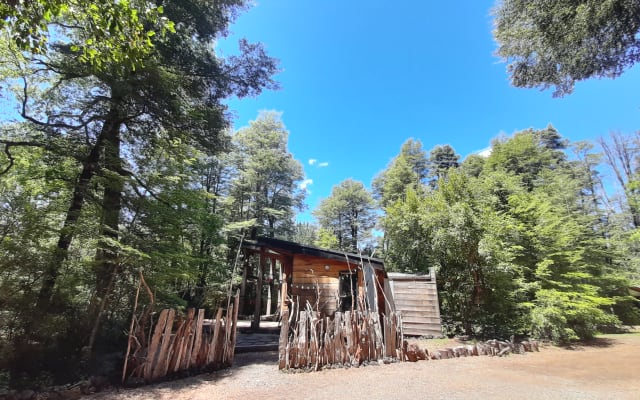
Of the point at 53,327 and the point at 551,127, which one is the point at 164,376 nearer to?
the point at 53,327

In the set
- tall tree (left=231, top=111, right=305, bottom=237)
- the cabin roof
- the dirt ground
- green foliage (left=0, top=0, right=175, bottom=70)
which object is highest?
tall tree (left=231, top=111, right=305, bottom=237)

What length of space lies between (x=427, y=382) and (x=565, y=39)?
272 inches

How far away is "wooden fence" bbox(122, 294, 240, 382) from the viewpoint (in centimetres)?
443

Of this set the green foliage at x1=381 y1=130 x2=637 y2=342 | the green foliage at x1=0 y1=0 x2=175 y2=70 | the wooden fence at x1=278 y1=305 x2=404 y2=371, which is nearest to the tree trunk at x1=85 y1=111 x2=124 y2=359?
the green foliage at x1=0 y1=0 x2=175 y2=70

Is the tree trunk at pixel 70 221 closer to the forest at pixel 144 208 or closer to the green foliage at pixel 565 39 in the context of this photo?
the forest at pixel 144 208

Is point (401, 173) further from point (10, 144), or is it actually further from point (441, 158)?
point (10, 144)

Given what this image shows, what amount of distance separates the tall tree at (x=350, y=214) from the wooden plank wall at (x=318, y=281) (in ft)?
50.7

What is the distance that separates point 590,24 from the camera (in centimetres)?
486

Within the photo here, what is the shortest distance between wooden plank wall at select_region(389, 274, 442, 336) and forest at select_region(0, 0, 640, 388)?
976mm

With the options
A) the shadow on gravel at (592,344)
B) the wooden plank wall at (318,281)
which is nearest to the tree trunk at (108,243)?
the wooden plank wall at (318,281)

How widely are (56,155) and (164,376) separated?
4.98 metres

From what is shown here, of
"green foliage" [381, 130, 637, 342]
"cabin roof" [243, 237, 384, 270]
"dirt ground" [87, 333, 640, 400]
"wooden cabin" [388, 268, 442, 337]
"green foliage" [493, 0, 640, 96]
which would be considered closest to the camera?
"dirt ground" [87, 333, 640, 400]

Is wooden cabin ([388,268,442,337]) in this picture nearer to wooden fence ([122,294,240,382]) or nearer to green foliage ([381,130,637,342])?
green foliage ([381,130,637,342])

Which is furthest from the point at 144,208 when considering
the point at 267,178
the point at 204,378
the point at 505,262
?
the point at 267,178
